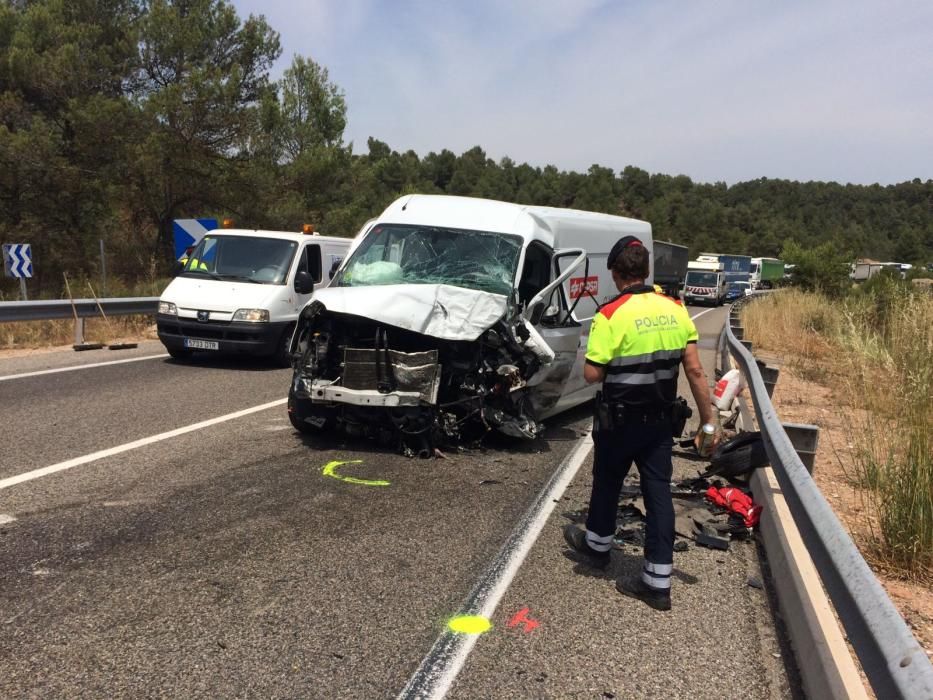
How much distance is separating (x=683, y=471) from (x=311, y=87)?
2867cm

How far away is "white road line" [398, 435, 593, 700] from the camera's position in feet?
10.2

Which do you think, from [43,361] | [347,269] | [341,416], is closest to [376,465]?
[341,416]

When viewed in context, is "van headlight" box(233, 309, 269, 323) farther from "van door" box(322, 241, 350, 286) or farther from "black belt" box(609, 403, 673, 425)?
"black belt" box(609, 403, 673, 425)

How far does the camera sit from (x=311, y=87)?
103 feet

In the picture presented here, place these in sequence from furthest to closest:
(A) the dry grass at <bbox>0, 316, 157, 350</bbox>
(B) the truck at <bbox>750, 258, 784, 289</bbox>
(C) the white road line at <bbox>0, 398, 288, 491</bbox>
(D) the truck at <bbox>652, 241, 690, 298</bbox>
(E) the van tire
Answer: (B) the truck at <bbox>750, 258, 784, 289</bbox>
(D) the truck at <bbox>652, 241, 690, 298</bbox>
(A) the dry grass at <bbox>0, 316, 157, 350</bbox>
(E) the van tire
(C) the white road line at <bbox>0, 398, 288, 491</bbox>

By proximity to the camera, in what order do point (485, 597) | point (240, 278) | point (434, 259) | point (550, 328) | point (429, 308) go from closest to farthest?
point (485, 597) < point (429, 308) < point (550, 328) < point (434, 259) < point (240, 278)

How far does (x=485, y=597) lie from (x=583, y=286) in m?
5.44

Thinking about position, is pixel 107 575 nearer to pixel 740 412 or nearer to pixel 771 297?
pixel 740 412

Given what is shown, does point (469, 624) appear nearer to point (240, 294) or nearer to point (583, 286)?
point (583, 286)

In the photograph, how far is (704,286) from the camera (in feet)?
144

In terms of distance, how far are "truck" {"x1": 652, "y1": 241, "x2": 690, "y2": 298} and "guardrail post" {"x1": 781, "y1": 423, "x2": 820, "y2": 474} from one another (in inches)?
1090

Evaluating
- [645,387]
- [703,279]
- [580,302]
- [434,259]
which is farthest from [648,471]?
[703,279]

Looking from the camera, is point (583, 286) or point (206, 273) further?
point (206, 273)

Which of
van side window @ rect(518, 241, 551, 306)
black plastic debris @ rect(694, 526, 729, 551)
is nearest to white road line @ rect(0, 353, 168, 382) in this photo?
van side window @ rect(518, 241, 551, 306)
